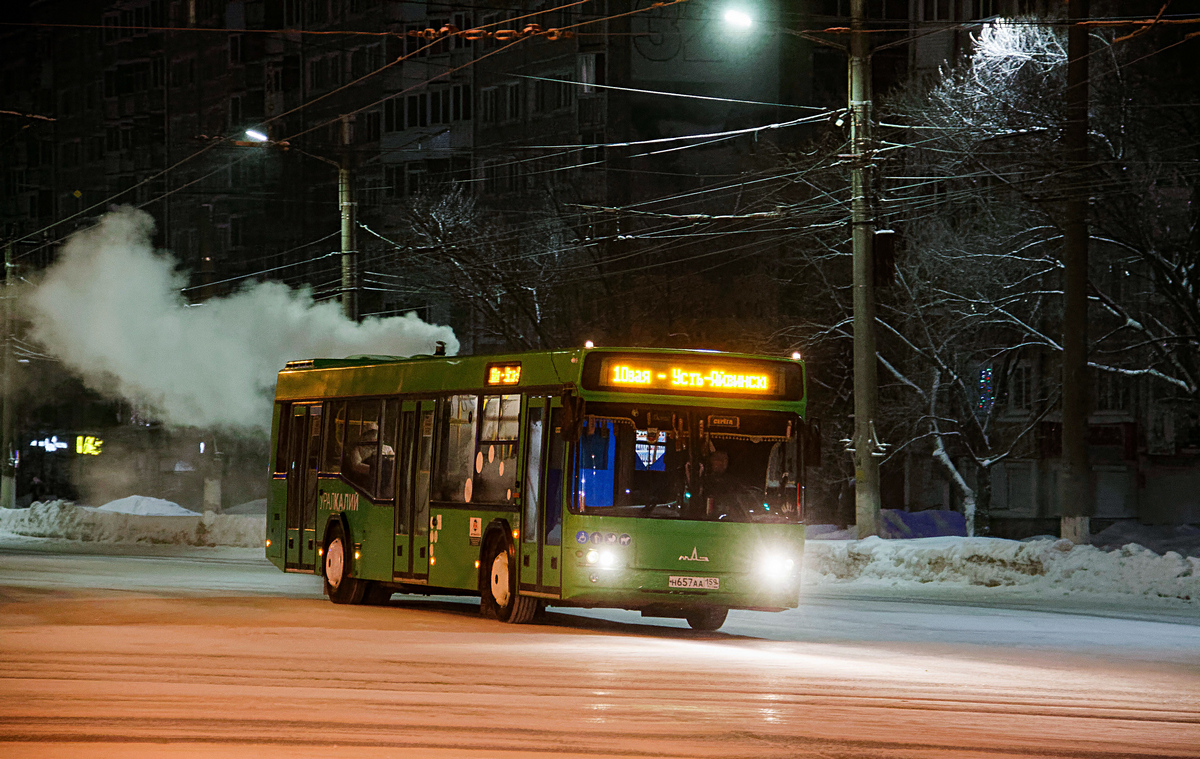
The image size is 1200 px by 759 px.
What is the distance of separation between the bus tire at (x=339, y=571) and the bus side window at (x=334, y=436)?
748mm

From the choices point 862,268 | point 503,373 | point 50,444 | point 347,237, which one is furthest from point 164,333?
point 50,444

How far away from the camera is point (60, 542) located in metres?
43.2

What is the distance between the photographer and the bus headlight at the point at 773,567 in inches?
680

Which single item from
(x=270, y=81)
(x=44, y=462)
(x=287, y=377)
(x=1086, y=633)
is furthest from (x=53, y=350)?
(x=44, y=462)

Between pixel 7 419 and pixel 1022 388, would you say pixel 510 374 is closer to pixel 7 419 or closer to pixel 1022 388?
pixel 1022 388

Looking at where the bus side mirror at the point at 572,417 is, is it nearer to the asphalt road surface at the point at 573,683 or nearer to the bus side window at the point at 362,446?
the asphalt road surface at the point at 573,683

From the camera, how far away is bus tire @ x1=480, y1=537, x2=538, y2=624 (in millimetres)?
17781

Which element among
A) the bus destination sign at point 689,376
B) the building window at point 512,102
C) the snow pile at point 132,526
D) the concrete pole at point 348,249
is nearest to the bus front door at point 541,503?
the bus destination sign at point 689,376

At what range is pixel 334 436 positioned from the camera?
21969 mm

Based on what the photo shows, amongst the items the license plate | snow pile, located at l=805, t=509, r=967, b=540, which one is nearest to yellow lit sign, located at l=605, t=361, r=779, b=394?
the license plate

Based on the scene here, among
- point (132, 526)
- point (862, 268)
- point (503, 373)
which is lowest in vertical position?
point (132, 526)

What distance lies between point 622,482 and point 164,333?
24238 mm

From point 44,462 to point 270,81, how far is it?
24189 millimetres

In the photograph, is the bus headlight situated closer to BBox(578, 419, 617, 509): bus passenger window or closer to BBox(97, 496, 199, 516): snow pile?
BBox(578, 419, 617, 509): bus passenger window
